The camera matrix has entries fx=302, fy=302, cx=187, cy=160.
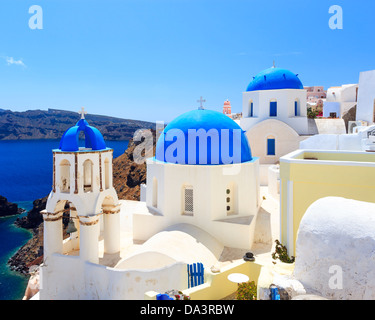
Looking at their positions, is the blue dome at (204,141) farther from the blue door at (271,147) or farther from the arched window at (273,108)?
the arched window at (273,108)

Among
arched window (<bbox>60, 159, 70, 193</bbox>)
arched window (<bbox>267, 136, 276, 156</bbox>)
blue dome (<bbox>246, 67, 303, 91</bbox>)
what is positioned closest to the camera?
arched window (<bbox>60, 159, 70, 193</bbox>)

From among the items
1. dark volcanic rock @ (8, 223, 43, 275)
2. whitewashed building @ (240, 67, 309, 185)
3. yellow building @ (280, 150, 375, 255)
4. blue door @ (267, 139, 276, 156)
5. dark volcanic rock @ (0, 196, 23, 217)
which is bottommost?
dark volcanic rock @ (8, 223, 43, 275)

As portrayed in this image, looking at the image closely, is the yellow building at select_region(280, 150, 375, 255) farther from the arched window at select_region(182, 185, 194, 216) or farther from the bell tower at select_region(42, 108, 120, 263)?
the bell tower at select_region(42, 108, 120, 263)

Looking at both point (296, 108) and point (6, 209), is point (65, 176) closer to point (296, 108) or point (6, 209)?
point (296, 108)

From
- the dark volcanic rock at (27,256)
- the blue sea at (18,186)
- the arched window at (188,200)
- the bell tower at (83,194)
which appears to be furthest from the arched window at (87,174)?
the dark volcanic rock at (27,256)

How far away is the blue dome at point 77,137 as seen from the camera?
33.2ft

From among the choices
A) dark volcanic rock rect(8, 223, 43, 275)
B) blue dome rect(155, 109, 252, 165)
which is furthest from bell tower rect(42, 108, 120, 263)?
dark volcanic rock rect(8, 223, 43, 275)

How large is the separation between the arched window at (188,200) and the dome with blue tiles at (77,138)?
140 inches

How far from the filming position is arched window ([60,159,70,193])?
1050 centimetres

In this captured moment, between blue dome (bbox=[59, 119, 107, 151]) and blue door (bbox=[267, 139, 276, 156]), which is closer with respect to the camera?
blue dome (bbox=[59, 119, 107, 151])

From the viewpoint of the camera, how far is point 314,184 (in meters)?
8.62

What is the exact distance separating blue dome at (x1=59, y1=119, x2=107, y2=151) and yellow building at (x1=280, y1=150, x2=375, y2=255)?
6327 mm

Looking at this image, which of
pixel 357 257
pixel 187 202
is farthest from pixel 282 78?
pixel 357 257
